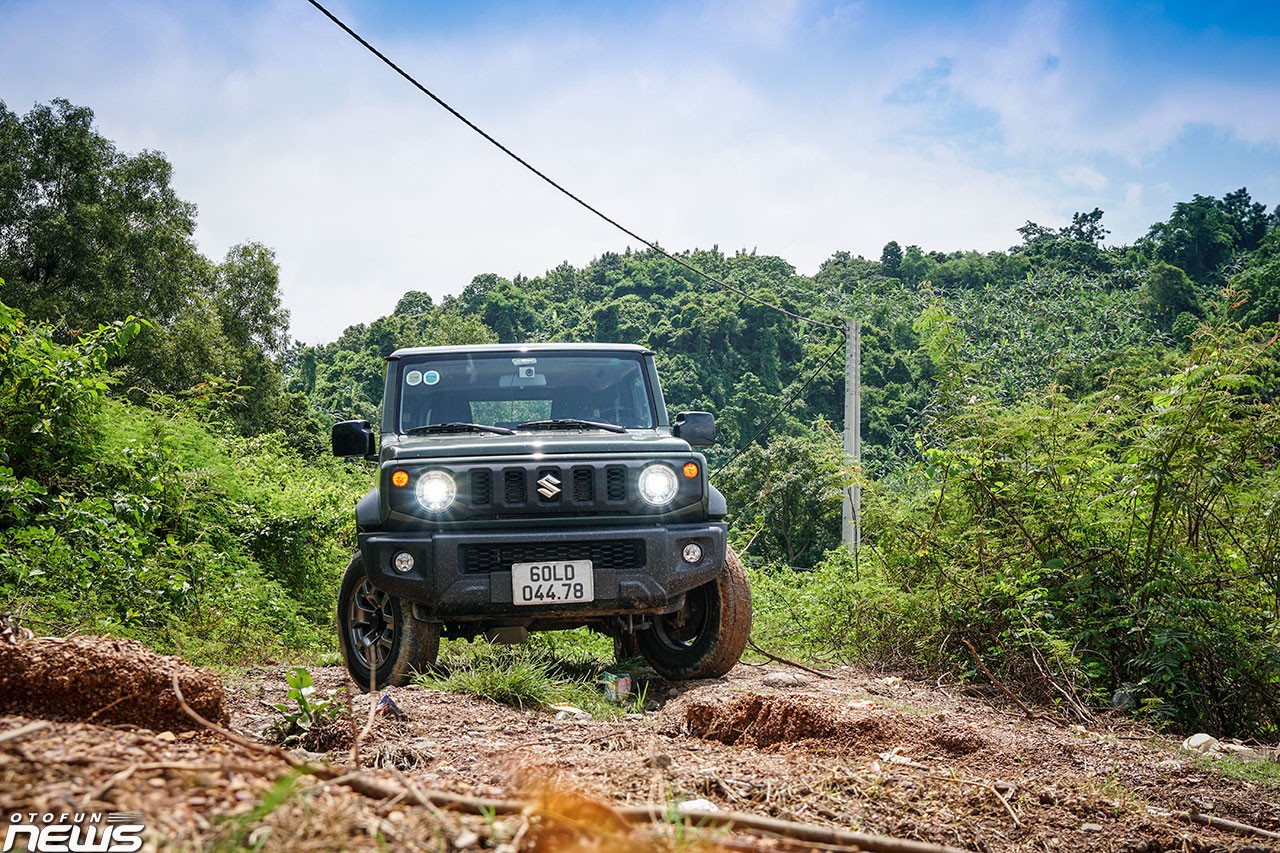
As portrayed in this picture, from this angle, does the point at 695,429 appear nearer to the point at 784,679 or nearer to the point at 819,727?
the point at 784,679

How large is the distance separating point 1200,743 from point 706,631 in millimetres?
2754

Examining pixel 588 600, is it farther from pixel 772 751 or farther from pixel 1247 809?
pixel 1247 809

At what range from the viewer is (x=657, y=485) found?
6.06 metres

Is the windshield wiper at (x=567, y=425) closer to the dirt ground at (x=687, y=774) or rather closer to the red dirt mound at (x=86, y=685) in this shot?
the dirt ground at (x=687, y=774)

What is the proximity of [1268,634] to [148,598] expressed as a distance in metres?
8.06

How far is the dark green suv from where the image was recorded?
18.9ft

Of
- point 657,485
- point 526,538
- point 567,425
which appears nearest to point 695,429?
point 567,425

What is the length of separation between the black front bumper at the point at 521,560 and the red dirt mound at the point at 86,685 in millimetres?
1719

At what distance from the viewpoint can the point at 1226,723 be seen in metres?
6.45

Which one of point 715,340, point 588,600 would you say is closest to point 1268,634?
point 588,600

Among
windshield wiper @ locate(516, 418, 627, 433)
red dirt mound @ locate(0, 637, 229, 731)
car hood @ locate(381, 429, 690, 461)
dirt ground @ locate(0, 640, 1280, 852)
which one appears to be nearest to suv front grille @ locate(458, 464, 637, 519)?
car hood @ locate(381, 429, 690, 461)

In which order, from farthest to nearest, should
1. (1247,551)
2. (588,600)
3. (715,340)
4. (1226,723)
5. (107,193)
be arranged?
(715,340) → (107,193) → (1247,551) → (1226,723) → (588,600)

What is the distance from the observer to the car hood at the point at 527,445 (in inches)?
235

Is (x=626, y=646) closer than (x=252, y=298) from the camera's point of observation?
Yes
